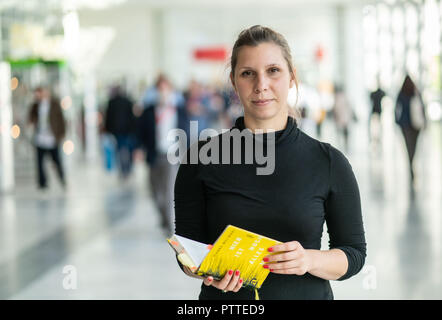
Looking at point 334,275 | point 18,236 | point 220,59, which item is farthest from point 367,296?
point 220,59

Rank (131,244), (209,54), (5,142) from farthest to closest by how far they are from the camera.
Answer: (209,54) → (5,142) → (131,244)

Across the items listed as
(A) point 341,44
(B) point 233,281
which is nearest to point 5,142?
(B) point 233,281

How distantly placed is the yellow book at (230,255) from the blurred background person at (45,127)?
39.2 feet

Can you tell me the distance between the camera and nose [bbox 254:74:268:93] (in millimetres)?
2070

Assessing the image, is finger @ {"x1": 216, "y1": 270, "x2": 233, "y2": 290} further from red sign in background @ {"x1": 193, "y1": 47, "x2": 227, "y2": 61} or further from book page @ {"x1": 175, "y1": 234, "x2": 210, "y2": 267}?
red sign in background @ {"x1": 193, "y1": 47, "x2": 227, "y2": 61}

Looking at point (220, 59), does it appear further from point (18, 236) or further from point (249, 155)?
point (249, 155)

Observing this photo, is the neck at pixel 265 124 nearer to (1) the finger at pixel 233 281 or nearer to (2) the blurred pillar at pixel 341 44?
(1) the finger at pixel 233 281

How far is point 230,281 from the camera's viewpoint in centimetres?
197

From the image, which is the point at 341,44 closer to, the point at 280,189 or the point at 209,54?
the point at 209,54

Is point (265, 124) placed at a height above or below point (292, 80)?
below

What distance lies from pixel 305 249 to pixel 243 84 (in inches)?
20.3

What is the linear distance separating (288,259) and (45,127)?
12.3 m

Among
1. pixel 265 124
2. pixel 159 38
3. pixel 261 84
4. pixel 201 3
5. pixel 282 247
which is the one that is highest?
pixel 201 3

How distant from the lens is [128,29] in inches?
1452
